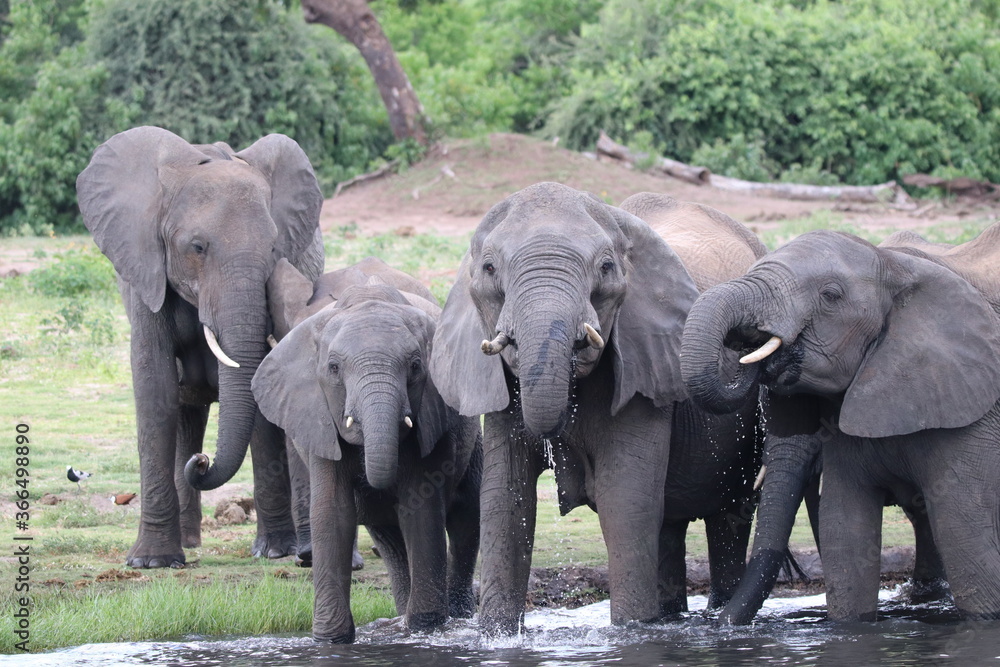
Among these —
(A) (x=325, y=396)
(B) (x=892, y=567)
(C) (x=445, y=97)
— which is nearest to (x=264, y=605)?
(A) (x=325, y=396)

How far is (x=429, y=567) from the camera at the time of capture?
7.27 meters

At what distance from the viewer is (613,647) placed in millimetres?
6691

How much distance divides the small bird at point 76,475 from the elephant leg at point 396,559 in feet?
8.79

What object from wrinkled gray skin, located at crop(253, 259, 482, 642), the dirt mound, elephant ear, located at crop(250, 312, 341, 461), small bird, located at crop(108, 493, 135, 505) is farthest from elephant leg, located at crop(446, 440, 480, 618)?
the dirt mound

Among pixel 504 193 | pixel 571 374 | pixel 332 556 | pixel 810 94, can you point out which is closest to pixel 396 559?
pixel 332 556

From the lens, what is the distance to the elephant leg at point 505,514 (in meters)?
6.68

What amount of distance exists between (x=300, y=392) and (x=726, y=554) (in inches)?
92.8

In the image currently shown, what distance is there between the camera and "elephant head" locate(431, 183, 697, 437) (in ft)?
19.4

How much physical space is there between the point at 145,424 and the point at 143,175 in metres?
1.44

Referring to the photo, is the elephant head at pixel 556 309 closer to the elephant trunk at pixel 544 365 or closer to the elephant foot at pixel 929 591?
the elephant trunk at pixel 544 365

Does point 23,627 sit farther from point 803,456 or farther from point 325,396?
point 803,456

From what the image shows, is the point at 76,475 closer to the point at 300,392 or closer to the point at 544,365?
the point at 300,392

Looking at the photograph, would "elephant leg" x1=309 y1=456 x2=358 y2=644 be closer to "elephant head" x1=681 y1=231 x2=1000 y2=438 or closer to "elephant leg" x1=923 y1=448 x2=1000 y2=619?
"elephant head" x1=681 y1=231 x2=1000 y2=438

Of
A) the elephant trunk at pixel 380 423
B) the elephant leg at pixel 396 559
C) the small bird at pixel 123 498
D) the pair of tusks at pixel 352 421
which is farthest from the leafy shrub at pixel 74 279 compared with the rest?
the elephant trunk at pixel 380 423
